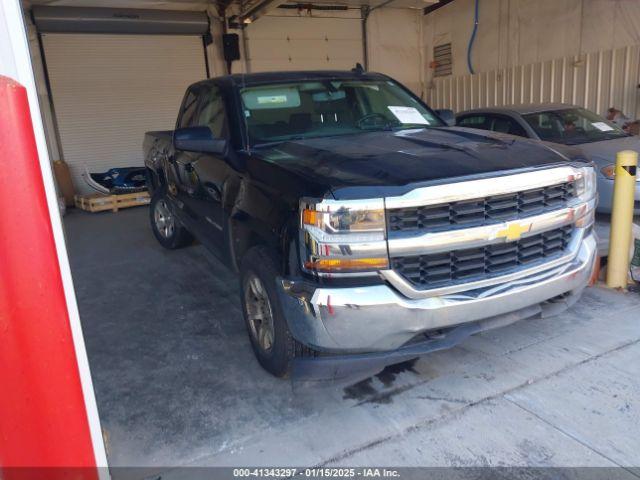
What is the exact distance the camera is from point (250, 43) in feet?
38.3

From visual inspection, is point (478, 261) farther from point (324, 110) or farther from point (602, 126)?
point (602, 126)

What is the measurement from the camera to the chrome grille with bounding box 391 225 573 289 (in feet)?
7.84

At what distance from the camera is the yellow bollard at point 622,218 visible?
3.95 meters

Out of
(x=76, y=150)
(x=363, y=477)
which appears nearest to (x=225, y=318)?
(x=363, y=477)

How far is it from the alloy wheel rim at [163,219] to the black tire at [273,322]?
2985 millimetres

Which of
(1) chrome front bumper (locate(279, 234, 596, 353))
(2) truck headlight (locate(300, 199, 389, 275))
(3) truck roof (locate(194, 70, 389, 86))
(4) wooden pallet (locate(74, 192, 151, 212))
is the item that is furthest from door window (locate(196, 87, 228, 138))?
(4) wooden pallet (locate(74, 192, 151, 212))

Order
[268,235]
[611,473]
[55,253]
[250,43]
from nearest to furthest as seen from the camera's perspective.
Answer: [55,253] < [611,473] < [268,235] < [250,43]

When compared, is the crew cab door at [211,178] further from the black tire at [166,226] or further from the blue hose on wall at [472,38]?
the blue hose on wall at [472,38]

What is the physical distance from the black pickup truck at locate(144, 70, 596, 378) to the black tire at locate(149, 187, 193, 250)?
2.35m

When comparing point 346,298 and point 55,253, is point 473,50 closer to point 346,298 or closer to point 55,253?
point 346,298

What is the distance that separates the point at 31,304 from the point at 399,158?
6.16 feet

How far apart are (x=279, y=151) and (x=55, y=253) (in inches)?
76.5

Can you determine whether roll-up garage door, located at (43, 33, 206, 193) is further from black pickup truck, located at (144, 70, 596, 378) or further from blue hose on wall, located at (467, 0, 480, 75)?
black pickup truck, located at (144, 70, 596, 378)

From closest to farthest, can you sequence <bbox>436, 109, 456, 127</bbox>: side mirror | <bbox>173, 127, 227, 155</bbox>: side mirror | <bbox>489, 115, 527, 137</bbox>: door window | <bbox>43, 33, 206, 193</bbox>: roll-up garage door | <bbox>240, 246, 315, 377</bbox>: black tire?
<bbox>240, 246, 315, 377</bbox>: black tire, <bbox>173, 127, 227, 155</bbox>: side mirror, <bbox>436, 109, 456, 127</bbox>: side mirror, <bbox>489, 115, 527, 137</bbox>: door window, <bbox>43, 33, 206, 193</bbox>: roll-up garage door
